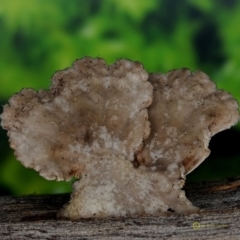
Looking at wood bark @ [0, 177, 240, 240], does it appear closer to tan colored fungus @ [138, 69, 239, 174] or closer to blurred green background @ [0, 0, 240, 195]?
tan colored fungus @ [138, 69, 239, 174]

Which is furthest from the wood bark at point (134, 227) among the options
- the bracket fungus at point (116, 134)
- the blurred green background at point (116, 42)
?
the blurred green background at point (116, 42)

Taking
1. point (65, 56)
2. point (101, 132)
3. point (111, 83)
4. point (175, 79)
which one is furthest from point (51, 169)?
point (65, 56)

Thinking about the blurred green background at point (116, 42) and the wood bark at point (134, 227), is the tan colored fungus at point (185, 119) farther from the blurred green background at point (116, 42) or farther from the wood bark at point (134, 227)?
the blurred green background at point (116, 42)

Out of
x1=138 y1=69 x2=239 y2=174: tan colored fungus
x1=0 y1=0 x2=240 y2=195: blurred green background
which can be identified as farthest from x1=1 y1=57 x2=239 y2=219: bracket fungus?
x1=0 y1=0 x2=240 y2=195: blurred green background

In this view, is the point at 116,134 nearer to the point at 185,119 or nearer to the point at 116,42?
the point at 185,119

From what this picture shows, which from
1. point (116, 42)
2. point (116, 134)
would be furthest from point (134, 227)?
point (116, 42)

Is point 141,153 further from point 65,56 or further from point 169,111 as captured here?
point 65,56
